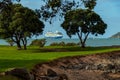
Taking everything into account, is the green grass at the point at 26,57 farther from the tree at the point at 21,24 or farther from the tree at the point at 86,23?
the tree at the point at 86,23

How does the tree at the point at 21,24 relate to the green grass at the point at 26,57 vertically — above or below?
above

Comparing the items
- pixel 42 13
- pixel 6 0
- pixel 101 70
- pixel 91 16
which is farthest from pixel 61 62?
pixel 91 16

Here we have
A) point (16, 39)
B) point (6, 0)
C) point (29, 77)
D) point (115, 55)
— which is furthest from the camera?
Result: point (16, 39)

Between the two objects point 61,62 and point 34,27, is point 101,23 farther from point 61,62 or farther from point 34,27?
point 61,62

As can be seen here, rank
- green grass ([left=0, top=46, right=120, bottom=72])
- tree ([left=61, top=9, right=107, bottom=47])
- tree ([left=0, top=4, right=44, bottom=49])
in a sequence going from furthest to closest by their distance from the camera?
tree ([left=61, top=9, right=107, bottom=47]), tree ([left=0, top=4, right=44, bottom=49]), green grass ([left=0, top=46, right=120, bottom=72])

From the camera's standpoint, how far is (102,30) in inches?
3457

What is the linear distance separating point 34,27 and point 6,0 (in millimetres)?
48188

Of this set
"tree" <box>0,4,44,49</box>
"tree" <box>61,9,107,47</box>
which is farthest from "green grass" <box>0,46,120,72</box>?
"tree" <box>61,9,107,47</box>

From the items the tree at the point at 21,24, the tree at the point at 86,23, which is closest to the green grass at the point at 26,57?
the tree at the point at 21,24

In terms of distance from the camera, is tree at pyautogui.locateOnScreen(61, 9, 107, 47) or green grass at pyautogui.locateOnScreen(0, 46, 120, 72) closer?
green grass at pyautogui.locateOnScreen(0, 46, 120, 72)

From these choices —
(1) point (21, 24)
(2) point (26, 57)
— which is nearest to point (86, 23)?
(1) point (21, 24)

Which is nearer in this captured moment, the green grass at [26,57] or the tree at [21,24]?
the green grass at [26,57]

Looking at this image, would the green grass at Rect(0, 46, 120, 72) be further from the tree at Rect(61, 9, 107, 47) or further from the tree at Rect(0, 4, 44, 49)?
the tree at Rect(61, 9, 107, 47)

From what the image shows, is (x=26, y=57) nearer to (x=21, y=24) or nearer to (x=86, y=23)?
(x=21, y=24)
